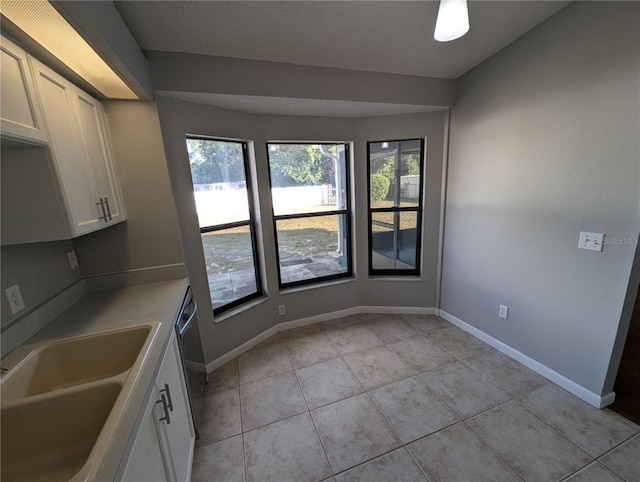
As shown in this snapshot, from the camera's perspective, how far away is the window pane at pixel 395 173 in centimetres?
285

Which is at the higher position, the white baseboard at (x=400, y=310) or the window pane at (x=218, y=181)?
the window pane at (x=218, y=181)

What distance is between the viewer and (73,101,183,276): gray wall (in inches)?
69.1

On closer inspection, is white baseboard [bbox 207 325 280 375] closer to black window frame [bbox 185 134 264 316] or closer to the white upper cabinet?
black window frame [bbox 185 134 264 316]

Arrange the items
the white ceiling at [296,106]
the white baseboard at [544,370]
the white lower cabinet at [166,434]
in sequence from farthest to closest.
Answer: the white ceiling at [296,106] → the white baseboard at [544,370] → the white lower cabinet at [166,434]

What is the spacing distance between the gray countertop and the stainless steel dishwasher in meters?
0.10

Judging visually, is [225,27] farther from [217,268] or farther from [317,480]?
[317,480]

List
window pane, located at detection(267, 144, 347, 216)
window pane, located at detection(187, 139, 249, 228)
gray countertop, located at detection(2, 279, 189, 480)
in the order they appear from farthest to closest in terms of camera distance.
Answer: window pane, located at detection(267, 144, 347, 216) < window pane, located at detection(187, 139, 249, 228) < gray countertop, located at detection(2, 279, 189, 480)

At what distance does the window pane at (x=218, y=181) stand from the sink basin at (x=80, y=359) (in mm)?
1122

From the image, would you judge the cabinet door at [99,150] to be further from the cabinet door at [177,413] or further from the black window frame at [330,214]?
the black window frame at [330,214]

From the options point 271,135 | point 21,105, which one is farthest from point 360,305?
point 21,105

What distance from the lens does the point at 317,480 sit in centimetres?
146

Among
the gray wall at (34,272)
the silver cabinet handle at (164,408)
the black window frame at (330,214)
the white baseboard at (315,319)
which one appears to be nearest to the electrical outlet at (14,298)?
the gray wall at (34,272)

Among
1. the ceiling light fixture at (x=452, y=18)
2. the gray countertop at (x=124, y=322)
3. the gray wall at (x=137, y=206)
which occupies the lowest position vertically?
the gray countertop at (x=124, y=322)

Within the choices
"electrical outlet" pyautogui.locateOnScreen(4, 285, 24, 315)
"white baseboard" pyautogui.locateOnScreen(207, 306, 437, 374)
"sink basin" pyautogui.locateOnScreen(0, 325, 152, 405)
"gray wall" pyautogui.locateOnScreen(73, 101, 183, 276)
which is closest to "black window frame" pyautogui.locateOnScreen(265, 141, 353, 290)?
"white baseboard" pyautogui.locateOnScreen(207, 306, 437, 374)
